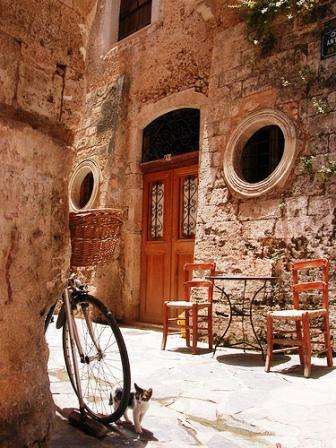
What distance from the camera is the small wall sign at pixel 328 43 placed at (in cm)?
484

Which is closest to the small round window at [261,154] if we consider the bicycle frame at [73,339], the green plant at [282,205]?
the green plant at [282,205]

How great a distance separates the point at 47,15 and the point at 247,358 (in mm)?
3739

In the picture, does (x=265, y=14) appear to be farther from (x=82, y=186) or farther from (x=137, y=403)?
(x=137, y=403)

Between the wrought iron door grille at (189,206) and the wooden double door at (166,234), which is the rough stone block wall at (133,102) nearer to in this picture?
the wooden double door at (166,234)

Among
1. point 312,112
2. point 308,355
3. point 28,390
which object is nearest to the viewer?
point 28,390

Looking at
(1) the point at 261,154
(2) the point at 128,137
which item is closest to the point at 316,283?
(1) the point at 261,154

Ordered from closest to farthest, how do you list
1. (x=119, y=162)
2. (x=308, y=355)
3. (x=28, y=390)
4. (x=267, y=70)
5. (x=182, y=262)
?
(x=28, y=390) → (x=308, y=355) → (x=267, y=70) → (x=182, y=262) → (x=119, y=162)

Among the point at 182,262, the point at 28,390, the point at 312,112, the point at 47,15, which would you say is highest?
the point at 312,112

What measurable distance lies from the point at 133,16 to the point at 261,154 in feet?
14.1

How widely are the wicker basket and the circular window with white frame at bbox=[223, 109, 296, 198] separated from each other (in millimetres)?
3343

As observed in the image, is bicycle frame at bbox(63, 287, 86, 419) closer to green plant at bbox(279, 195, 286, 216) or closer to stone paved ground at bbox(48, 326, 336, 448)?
stone paved ground at bbox(48, 326, 336, 448)

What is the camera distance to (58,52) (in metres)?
1.87

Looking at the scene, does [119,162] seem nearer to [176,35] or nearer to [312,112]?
[176,35]

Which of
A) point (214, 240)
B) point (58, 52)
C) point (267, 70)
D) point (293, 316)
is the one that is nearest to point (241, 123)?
point (267, 70)
